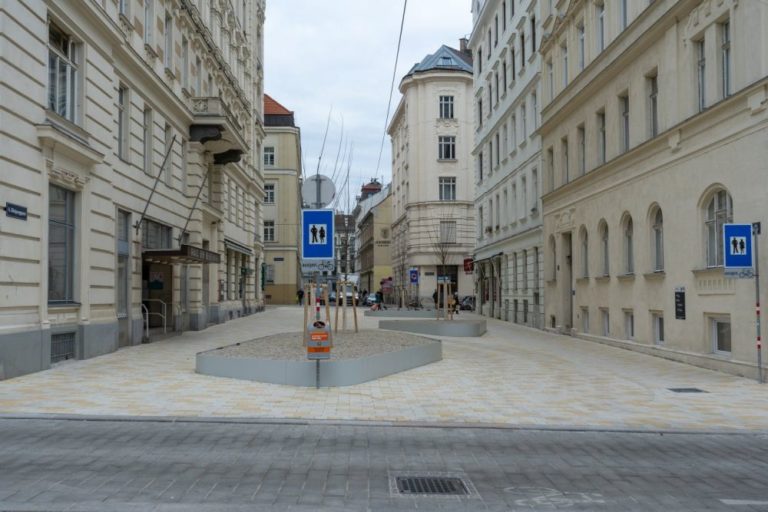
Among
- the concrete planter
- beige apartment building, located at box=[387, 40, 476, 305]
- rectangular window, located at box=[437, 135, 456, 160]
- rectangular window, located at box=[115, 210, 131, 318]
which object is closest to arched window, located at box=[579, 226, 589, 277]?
the concrete planter

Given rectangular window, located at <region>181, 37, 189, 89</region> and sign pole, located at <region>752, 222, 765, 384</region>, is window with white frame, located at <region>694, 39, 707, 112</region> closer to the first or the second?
sign pole, located at <region>752, 222, 765, 384</region>

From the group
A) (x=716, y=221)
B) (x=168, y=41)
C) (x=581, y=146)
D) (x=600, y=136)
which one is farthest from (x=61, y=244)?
(x=581, y=146)

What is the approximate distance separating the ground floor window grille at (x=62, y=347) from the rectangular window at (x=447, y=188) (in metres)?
51.6

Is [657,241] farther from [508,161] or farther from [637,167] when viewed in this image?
[508,161]

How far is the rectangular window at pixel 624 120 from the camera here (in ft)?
73.8

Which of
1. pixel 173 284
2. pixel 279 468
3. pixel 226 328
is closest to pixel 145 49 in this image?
pixel 173 284

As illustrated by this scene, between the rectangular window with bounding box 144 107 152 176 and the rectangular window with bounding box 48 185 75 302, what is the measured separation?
6.39 meters

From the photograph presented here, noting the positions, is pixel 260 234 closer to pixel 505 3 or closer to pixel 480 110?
pixel 480 110

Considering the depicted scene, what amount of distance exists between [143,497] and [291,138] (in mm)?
62461

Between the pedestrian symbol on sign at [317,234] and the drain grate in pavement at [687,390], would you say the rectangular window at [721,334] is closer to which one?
the drain grate in pavement at [687,390]

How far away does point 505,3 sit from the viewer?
3997cm

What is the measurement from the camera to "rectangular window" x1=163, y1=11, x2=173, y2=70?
25.1 m

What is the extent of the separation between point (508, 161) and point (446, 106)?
28.4 meters

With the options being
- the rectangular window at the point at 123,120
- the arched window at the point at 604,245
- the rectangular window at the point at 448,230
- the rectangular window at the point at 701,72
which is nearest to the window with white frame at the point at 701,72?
the rectangular window at the point at 701,72
